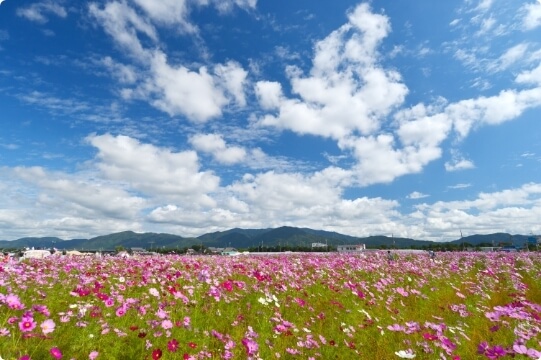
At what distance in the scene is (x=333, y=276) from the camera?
10.5 metres

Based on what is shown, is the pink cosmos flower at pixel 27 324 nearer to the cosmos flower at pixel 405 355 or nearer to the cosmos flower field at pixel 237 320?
the cosmos flower field at pixel 237 320

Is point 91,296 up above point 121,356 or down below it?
above

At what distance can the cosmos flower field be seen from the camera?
12.3 ft

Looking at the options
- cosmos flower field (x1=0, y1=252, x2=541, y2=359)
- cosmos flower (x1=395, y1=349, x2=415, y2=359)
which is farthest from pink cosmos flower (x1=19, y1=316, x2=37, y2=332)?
cosmos flower (x1=395, y1=349, x2=415, y2=359)

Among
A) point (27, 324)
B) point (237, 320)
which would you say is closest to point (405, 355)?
point (237, 320)

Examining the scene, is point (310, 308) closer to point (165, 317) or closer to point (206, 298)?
point (206, 298)

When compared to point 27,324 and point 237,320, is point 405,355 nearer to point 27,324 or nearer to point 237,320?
point 237,320

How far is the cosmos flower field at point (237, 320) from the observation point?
12.3ft

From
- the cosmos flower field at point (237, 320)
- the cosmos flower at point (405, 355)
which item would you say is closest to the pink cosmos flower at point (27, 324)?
the cosmos flower field at point (237, 320)

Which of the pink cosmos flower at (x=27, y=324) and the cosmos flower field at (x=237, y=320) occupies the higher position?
the pink cosmos flower at (x=27, y=324)

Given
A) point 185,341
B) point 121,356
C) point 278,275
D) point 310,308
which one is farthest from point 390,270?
Result: point 121,356

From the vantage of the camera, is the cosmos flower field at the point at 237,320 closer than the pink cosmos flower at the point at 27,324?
No

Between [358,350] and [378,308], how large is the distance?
103 inches

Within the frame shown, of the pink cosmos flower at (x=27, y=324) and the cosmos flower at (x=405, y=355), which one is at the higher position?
the pink cosmos flower at (x=27, y=324)
